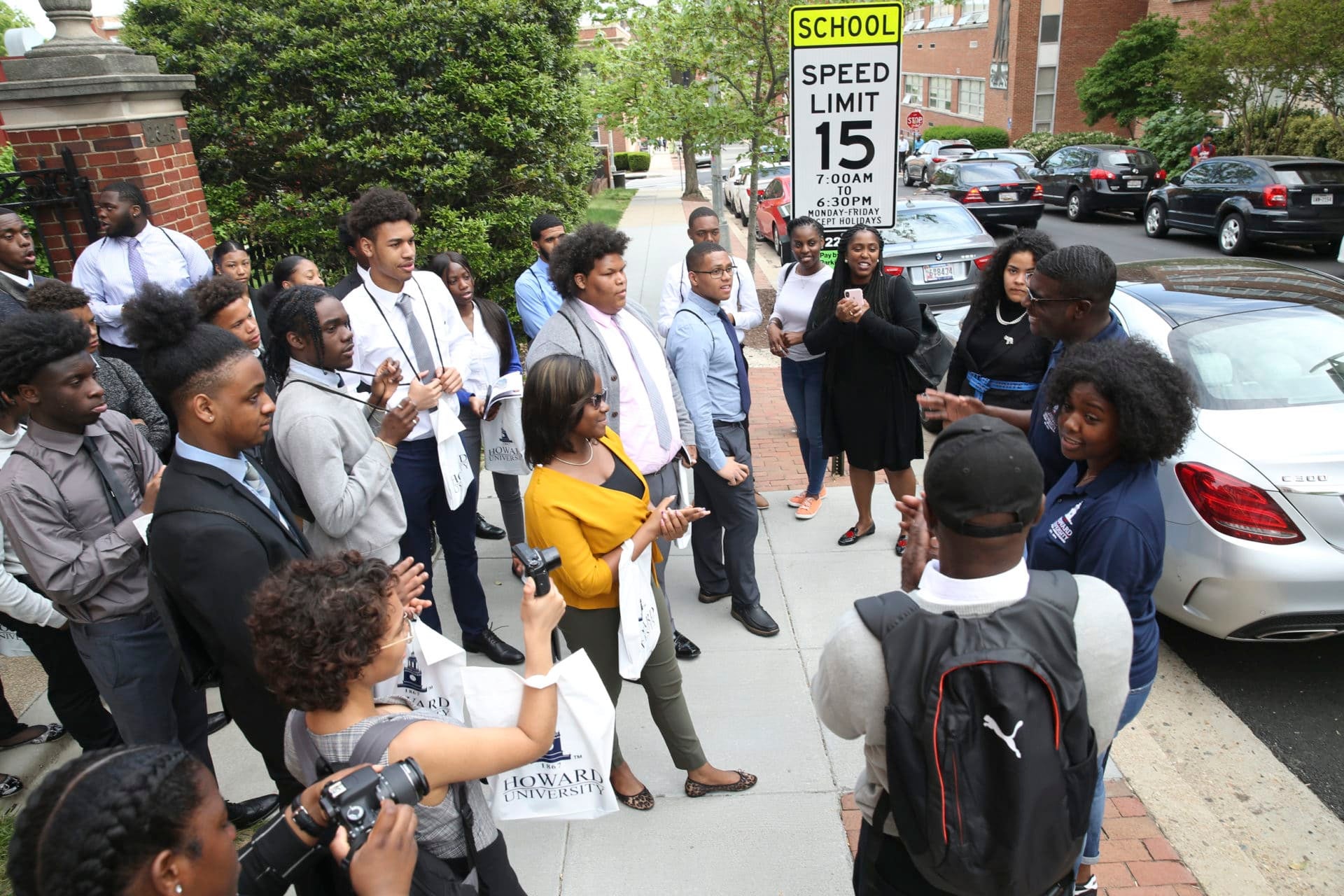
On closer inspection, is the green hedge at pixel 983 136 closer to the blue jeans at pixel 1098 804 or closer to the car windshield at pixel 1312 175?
the car windshield at pixel 1312 175

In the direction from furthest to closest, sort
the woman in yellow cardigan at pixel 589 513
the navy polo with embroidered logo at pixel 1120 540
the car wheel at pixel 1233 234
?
the car wheel at pixel 1233 234, the woman in yellow cardigan at pixel 589 513, the navy polo with embroidered logo at pixel 1120 540

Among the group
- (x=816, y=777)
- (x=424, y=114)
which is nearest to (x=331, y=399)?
(x=816, y=777)

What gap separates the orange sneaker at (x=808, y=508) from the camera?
5945mm

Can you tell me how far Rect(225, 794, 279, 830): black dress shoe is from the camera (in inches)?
135

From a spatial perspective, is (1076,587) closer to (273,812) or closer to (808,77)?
(273,812)

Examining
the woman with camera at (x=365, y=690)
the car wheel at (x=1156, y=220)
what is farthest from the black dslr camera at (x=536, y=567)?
the car wheel at (x=1156, y=220)

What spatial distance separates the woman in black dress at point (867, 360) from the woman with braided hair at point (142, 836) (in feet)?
12.6

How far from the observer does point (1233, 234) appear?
591 inches

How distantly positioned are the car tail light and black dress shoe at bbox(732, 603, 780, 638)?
2.01 meters

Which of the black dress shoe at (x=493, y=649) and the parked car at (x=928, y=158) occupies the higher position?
the parked car at (x=928, y=158)

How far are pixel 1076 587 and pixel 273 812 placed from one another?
3.11 m

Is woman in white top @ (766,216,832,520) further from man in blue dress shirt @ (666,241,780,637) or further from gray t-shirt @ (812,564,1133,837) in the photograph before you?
gray t-shirt @ (812,564,1133,837)

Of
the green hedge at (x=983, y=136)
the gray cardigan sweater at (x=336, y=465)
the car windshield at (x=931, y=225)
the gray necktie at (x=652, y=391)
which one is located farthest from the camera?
the green hedge at (x=983, y=136)

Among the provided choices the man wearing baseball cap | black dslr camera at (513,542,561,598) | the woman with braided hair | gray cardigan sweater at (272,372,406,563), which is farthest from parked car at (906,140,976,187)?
the woman with braided hair
